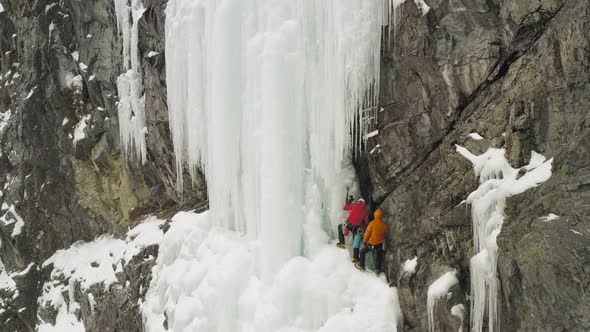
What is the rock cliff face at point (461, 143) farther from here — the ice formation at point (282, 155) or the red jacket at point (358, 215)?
the ice formation at point (282, 155)

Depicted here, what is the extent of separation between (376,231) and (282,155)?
5.82ft

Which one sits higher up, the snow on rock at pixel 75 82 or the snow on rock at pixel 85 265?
the snow on rock at pixel 75 82

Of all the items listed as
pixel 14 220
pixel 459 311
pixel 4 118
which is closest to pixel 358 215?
pixel 459 311

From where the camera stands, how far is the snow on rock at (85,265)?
38.5 ft

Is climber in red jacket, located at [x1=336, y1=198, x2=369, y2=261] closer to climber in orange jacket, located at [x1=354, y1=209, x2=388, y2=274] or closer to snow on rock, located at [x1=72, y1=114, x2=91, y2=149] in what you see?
climber in orange jacket, located at [x1=354, y1=209, x2=388, y2=274]

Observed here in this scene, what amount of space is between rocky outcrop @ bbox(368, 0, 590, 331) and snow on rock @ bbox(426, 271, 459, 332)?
123 mm

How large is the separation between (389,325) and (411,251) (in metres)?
1.04

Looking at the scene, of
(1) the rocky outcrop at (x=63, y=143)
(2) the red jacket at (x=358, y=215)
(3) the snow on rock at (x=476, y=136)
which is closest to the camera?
(3) the snow on rock at (x=476, y=136)

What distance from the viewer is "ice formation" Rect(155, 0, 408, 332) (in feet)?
23.9

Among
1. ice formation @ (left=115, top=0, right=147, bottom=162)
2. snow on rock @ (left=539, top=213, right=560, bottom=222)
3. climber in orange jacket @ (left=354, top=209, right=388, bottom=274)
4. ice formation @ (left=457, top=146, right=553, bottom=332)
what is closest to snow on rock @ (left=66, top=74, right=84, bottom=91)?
ice formation @ (left=115, top=0, right=147, bottom=162)

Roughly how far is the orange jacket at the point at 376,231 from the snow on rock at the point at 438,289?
1059 millimetres

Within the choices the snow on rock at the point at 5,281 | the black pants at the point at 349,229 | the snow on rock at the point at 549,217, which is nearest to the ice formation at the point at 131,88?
the black pants at the point at 349,229

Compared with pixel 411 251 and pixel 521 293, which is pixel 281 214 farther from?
pixel 521 293

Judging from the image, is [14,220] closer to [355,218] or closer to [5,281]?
[5,281]
